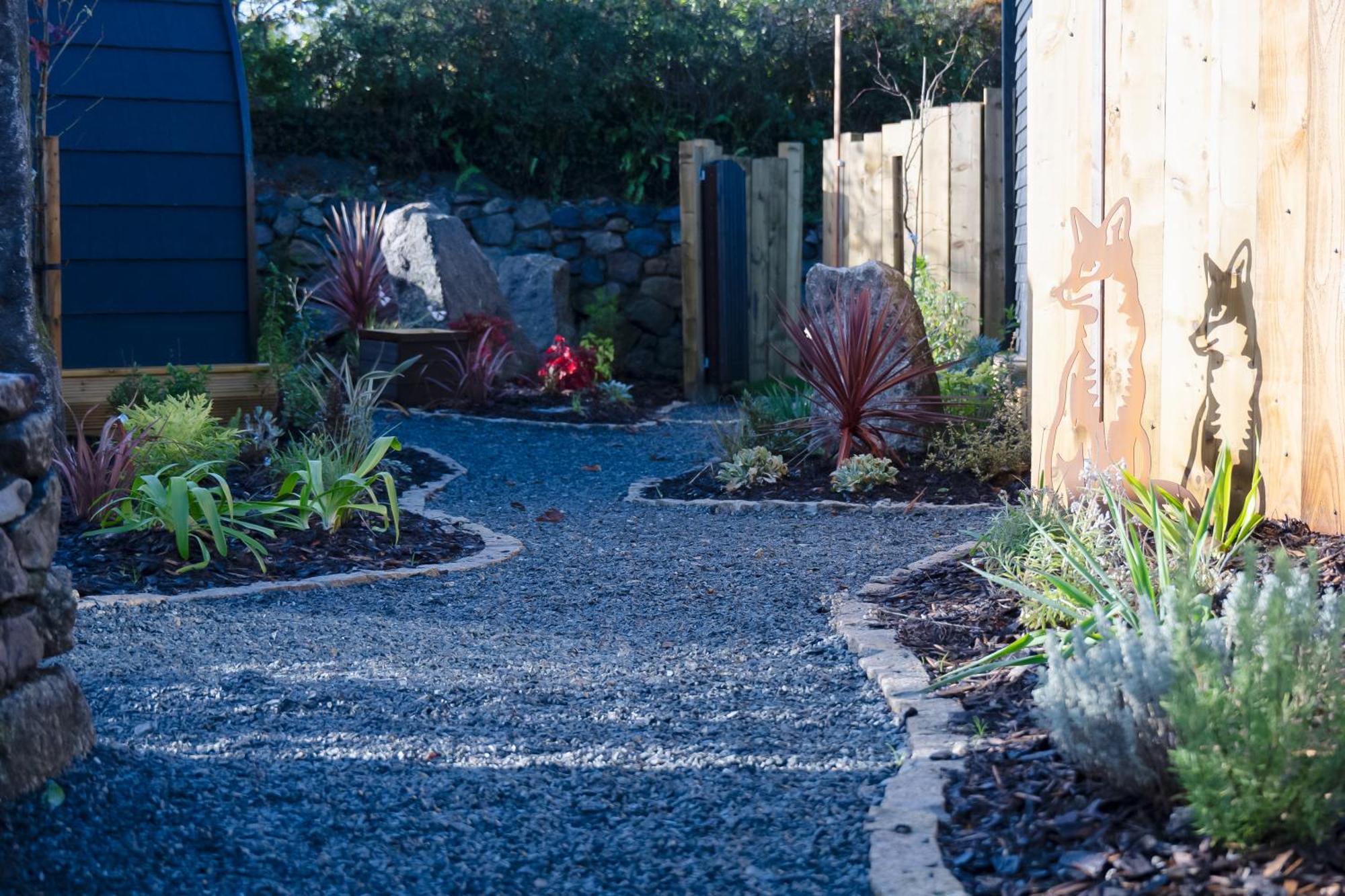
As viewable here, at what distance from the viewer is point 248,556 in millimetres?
4254

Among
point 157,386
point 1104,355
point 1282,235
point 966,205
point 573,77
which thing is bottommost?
point 157,386

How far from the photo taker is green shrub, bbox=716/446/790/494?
19.1 ft

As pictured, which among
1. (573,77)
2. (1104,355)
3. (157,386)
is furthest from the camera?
(573,77)

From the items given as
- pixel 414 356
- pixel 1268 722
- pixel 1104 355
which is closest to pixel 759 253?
pixel 414 356

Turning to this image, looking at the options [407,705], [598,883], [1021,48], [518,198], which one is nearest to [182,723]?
[407,705]

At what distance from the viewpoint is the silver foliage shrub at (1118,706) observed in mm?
1952

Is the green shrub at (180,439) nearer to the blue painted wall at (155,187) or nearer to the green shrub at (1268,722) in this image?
the blue painted wall at (155,187)

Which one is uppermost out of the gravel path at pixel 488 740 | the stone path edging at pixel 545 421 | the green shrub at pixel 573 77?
the green shrub at pixel 573 77

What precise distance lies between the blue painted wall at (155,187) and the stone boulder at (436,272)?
1.88 m

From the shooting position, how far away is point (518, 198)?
1114cm

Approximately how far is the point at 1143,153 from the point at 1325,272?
2.32 ft

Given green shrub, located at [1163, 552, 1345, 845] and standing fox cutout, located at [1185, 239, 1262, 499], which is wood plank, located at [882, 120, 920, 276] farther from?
green shrub, located at [1163, 552, 1345, 845]

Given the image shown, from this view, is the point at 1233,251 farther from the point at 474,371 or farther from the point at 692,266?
the point at 692,266

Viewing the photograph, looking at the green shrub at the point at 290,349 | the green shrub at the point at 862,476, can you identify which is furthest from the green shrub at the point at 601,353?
the green shrub at the point at 862,476
